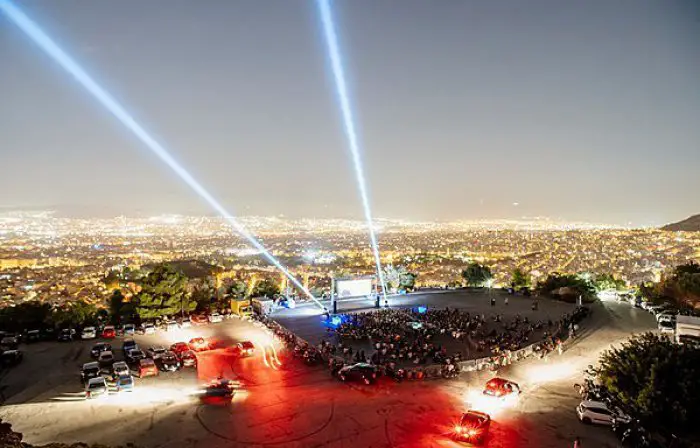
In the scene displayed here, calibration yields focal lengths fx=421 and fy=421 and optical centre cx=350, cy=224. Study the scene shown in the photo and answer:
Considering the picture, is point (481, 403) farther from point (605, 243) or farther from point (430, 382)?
point (605, 243)

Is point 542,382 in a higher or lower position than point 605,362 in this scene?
lower

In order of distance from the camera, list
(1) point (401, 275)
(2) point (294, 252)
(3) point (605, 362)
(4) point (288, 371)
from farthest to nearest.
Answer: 1. (2) point (294, 252)
2. (1) point (401, 275)
3. (4) point (288, 371)
4. (3) point (605, 362)

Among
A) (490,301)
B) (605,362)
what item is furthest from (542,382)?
(490,301)

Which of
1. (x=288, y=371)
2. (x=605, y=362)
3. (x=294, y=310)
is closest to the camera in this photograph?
(x=605, y=362)

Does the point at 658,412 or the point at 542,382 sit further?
the point at 542,382

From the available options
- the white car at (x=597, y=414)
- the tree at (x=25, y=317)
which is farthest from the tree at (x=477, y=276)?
the tree at (x=25, y=317)

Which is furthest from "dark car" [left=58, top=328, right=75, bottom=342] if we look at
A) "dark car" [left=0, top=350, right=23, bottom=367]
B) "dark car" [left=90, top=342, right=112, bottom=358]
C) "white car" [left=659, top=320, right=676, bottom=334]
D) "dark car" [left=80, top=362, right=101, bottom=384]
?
"white car" [left=659, top=320, right=676, bottom=334]

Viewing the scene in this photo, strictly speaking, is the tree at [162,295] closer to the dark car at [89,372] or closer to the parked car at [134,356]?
the parked car at [134,356]

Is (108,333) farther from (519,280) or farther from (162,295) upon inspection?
(519,280)
